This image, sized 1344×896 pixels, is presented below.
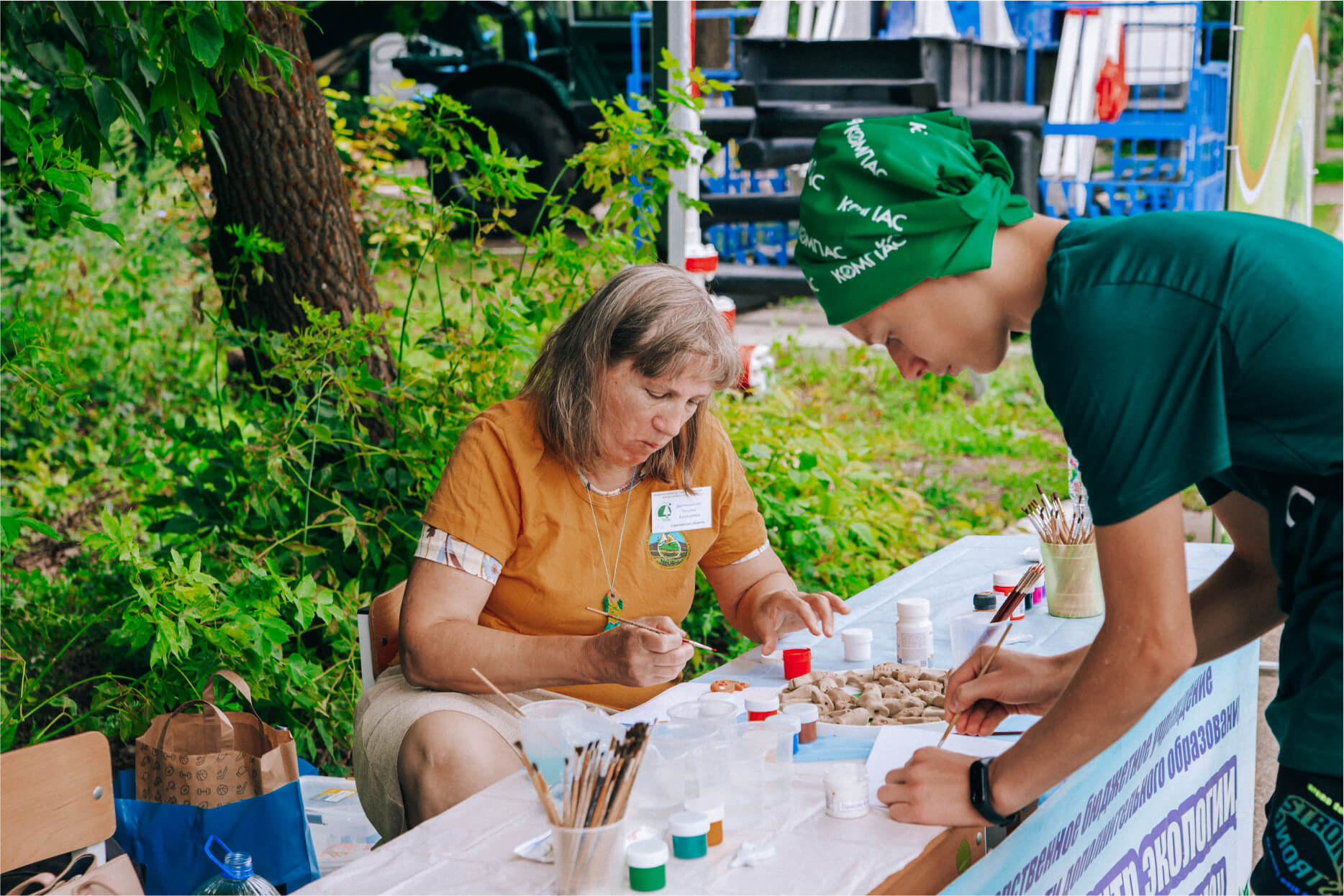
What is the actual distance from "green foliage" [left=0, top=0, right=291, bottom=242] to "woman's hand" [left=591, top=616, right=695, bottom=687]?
1.32 m

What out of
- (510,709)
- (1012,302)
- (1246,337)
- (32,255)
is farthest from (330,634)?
(32,255)

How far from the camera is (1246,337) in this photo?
3.76 ft

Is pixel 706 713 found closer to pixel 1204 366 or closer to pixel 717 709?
pixel 717 709

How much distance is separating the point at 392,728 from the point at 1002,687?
3.21 ft

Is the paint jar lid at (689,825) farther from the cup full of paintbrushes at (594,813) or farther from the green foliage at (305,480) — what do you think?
the green foliage at (305,480)

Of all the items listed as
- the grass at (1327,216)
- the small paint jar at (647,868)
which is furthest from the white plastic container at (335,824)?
the grass at (1327,216)

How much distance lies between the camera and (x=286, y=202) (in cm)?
354

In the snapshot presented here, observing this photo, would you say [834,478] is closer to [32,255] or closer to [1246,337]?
[1246,337]

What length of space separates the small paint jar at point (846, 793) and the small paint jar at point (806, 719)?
240 mm

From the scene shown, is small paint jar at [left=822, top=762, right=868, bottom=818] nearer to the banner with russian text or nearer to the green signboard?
the banner with russian text

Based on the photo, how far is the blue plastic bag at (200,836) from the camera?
1.89m

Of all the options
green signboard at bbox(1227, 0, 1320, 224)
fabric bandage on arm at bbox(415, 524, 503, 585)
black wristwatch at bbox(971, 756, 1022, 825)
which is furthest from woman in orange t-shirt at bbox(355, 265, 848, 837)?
green signboard at bbox(1227, 0, 1320, 224)

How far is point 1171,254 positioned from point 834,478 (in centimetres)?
315

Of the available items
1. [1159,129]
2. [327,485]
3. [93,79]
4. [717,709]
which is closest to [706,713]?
[717,709]
